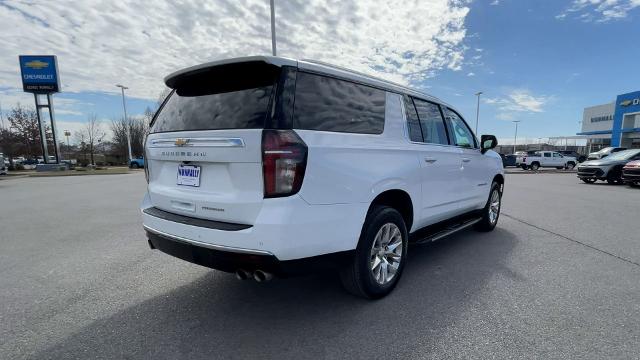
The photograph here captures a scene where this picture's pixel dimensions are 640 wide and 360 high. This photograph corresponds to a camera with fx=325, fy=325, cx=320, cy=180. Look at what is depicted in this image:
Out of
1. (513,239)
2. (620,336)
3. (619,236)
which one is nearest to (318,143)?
(620,336)

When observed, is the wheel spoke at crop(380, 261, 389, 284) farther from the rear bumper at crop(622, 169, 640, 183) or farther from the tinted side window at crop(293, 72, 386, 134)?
the rear bumper at crop(622, 169, 640, 183)

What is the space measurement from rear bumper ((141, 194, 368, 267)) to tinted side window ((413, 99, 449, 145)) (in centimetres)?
163

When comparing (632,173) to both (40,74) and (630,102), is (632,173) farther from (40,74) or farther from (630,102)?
(40,74)

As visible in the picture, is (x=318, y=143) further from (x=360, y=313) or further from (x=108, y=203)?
(x=108, y=203)

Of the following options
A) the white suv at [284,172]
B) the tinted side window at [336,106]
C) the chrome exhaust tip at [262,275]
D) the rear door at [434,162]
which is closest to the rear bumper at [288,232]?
the white suv at [284,172]

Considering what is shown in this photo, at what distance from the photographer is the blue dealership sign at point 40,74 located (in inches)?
1179

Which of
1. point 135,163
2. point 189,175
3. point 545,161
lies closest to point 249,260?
point 189,175

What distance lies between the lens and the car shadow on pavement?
226 cm

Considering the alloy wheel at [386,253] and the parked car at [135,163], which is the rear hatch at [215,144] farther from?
the parked car at [135,163]

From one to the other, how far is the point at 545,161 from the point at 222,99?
35.6 metres

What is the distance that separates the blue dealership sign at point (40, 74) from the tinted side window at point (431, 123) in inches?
1502

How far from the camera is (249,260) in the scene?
2.19m

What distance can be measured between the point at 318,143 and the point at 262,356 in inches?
59.0

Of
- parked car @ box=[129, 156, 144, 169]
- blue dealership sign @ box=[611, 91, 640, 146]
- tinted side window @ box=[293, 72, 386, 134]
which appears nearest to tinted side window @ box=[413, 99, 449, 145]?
tinted side window @ box=[293, 72, 386, 134]
